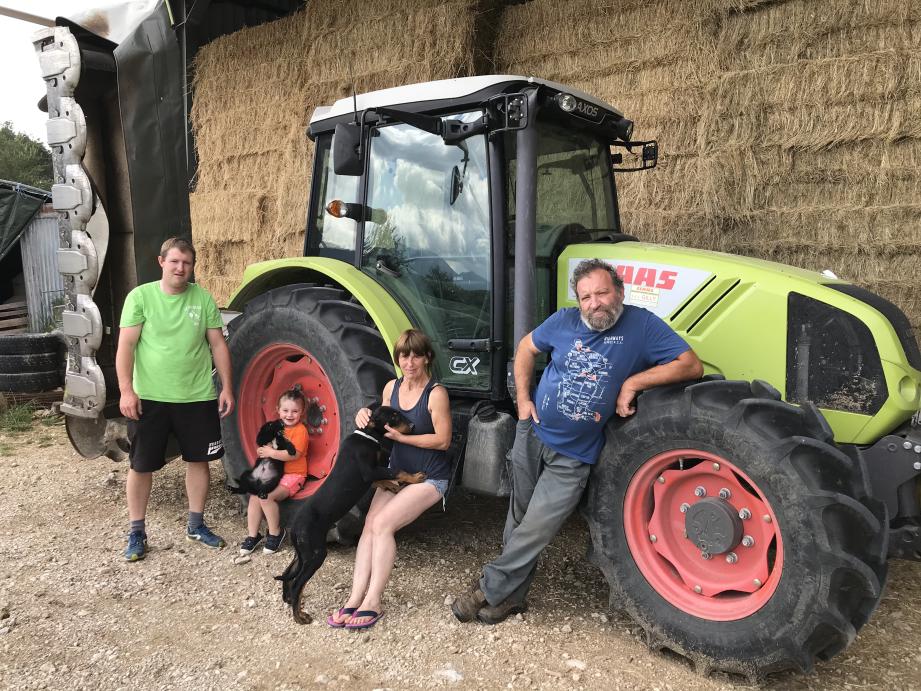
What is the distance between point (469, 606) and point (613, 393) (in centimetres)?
107

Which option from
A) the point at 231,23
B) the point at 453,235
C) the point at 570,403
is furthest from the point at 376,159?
the point at 231,23

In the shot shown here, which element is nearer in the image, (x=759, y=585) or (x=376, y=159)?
(x=759, y=585)

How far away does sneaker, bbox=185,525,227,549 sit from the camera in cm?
399

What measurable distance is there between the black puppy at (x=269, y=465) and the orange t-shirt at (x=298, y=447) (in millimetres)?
21

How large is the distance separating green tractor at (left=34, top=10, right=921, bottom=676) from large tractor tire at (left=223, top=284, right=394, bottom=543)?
12 mm

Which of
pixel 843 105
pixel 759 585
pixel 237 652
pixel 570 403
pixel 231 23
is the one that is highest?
pixel 231 23

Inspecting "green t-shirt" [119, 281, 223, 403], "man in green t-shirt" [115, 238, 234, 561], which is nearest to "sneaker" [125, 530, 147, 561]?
"man in green t-shirt" [115, 238, 234, 561]

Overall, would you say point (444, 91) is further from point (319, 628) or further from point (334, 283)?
point (319, 628)

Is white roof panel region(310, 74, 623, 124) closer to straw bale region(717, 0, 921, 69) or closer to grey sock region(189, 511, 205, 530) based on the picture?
straw bale region(717, 0, 921, 69)

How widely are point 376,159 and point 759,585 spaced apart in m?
2.62

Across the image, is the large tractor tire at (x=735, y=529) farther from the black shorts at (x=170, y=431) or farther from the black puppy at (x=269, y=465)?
the black shorts at (x=170, y=431)

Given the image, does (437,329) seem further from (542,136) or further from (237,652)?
(237,652)

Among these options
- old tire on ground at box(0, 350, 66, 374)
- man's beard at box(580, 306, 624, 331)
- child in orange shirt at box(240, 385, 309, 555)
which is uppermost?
man's beard at box(580, 306, 624, 331)

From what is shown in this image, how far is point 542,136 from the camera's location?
3561 mm
